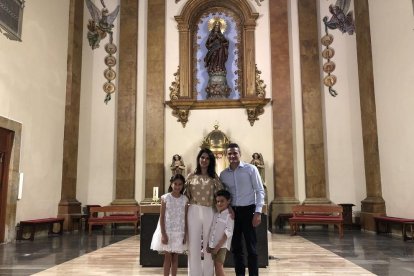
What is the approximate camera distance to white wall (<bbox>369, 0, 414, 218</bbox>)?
8.79 metres

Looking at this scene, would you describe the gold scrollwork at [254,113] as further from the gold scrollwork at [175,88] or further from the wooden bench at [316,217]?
the wooden bench at [316,217]

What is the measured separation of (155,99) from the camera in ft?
41.1

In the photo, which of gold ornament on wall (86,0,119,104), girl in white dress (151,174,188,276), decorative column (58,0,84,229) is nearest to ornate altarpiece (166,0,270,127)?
gold ornament on wall (86,0,119,104)

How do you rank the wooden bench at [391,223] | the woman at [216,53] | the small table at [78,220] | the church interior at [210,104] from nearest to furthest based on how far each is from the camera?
the wooden bench at [391,223] < the church interior at [210,104] < the small table at [78,220] < the woman at [216,53]

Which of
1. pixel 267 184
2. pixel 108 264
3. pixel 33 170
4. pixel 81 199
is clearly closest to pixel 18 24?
pixel 33 170

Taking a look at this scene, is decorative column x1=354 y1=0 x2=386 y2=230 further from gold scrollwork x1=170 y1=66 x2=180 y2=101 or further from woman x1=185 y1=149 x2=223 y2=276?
woman x1=185 y1=149 x2=223 y2=276

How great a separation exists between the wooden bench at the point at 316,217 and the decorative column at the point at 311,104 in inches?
38.2

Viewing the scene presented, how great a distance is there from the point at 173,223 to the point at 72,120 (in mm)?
8033

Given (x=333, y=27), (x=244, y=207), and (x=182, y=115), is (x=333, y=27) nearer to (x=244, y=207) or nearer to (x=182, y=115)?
(x=182, y=115)

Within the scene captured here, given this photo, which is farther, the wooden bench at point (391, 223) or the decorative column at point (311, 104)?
the decorative column at point (311, 104)

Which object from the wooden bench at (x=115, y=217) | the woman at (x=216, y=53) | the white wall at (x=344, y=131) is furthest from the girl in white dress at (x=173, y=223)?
the woman at (x=216, y=53)

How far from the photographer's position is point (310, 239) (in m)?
8.83

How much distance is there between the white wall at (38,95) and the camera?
875 centimetres

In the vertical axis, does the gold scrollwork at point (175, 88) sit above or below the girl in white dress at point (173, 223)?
above
